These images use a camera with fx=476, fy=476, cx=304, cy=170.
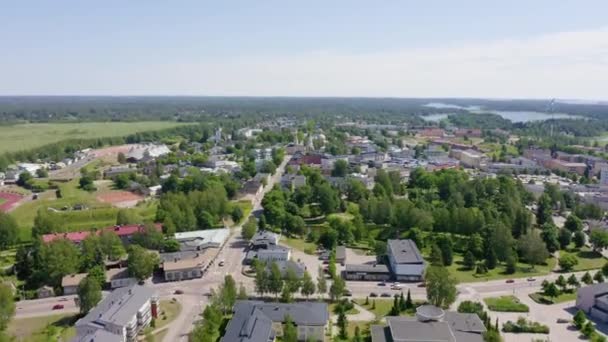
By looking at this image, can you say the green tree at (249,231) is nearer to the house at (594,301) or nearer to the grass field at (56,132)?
the house at (594,301)

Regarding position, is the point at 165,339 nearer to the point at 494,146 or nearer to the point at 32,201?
the point at 32,201

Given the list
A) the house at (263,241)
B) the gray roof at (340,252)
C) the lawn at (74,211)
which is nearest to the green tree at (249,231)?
the house at (263,241)

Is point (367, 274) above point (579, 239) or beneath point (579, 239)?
beneath

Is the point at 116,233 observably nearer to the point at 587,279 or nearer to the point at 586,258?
the point at 587,279

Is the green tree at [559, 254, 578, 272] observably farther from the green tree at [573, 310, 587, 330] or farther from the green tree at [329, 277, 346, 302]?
the green tree at [329, 277, 346, 302]

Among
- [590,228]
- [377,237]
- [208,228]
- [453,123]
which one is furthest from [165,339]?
[453,123]

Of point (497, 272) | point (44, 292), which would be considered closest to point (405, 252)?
point (497, 272)

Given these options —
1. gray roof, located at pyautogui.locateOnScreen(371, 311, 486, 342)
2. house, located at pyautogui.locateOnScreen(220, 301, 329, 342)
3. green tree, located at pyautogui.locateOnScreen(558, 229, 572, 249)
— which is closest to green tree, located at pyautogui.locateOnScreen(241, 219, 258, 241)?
house, located at pyautogui.locateOnScreen(220, 301, 329, 342)
